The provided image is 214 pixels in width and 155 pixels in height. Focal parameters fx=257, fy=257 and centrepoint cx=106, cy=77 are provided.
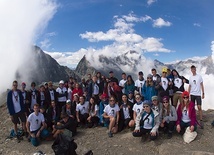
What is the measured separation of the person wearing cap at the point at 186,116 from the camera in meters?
11.8

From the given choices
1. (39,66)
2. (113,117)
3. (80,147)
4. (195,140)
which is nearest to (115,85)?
(113,117)

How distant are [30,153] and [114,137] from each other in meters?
4.17

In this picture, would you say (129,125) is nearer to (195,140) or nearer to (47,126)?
(195,140)

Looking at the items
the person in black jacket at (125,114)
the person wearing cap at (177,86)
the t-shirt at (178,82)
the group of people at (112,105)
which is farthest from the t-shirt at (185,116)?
the person in black jacket at (125,114)

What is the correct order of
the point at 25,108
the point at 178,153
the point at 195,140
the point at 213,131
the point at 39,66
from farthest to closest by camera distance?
the point at 39,66
the point at 25,108
the point at 213,131
the point at 195,140
the point at 178,153

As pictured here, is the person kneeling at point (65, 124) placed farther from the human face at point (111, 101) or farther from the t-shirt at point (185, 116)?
the t-shirt at point (185, 116)

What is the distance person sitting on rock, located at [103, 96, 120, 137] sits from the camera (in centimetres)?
1328

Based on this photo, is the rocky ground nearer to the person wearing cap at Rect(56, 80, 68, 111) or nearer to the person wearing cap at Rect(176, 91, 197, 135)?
the person wearing cap at Rect(176, 91, 197, 135)

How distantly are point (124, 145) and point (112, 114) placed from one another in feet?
6.34

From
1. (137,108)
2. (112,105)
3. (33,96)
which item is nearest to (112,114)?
(112,105)

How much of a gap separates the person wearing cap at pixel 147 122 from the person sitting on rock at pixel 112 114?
1641mm

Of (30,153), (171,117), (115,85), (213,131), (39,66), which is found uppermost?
(39,66)

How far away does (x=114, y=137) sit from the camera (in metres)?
13.1

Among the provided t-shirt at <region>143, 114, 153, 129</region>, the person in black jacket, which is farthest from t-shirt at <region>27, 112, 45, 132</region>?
t-shirt at <region>143, 114, 153, 129</region>
